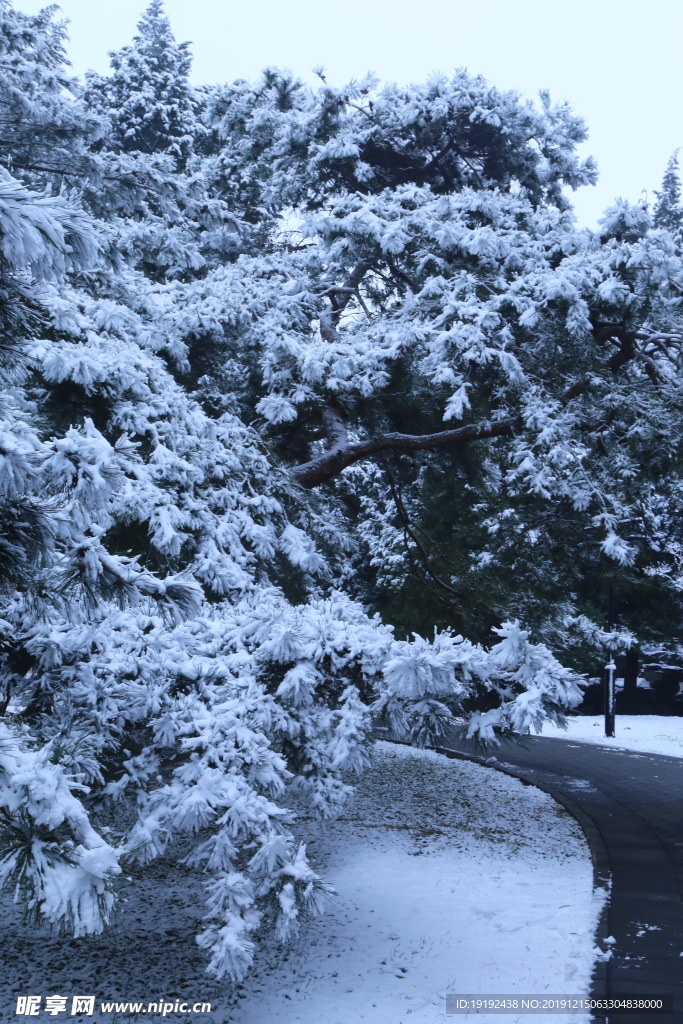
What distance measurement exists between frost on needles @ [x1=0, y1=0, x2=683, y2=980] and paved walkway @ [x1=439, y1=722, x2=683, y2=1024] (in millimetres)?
1124

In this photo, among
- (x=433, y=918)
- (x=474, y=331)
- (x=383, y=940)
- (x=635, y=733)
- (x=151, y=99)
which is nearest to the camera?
(x=383, y=940)

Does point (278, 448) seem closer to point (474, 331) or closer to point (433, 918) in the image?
point (474, 331)

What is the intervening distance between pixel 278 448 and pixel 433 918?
209 inches

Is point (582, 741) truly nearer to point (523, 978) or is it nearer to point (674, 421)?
point (674, 421)

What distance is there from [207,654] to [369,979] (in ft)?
8.32

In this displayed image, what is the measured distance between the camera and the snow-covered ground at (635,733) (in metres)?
15.8

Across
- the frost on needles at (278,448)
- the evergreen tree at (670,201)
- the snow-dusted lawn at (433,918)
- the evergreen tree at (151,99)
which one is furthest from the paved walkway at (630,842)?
the evergreen tree at (670,201)

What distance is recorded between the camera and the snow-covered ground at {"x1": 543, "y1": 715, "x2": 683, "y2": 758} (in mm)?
15756

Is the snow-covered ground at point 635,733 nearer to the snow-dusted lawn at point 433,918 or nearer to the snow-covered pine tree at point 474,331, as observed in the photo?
the snow-dusted lawn at point 433,918

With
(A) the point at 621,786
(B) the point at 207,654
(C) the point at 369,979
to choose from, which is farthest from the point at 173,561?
(A) the point at 621,786

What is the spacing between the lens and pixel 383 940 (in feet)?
19.0

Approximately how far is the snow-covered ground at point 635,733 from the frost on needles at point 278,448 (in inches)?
279

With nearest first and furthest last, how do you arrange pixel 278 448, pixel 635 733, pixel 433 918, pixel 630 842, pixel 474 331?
pixel 433 918 < pixel 474 331 < pixel 630 842 < pixel 278 448 < pixel 635 733

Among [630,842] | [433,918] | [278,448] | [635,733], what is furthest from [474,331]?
[635,733]
